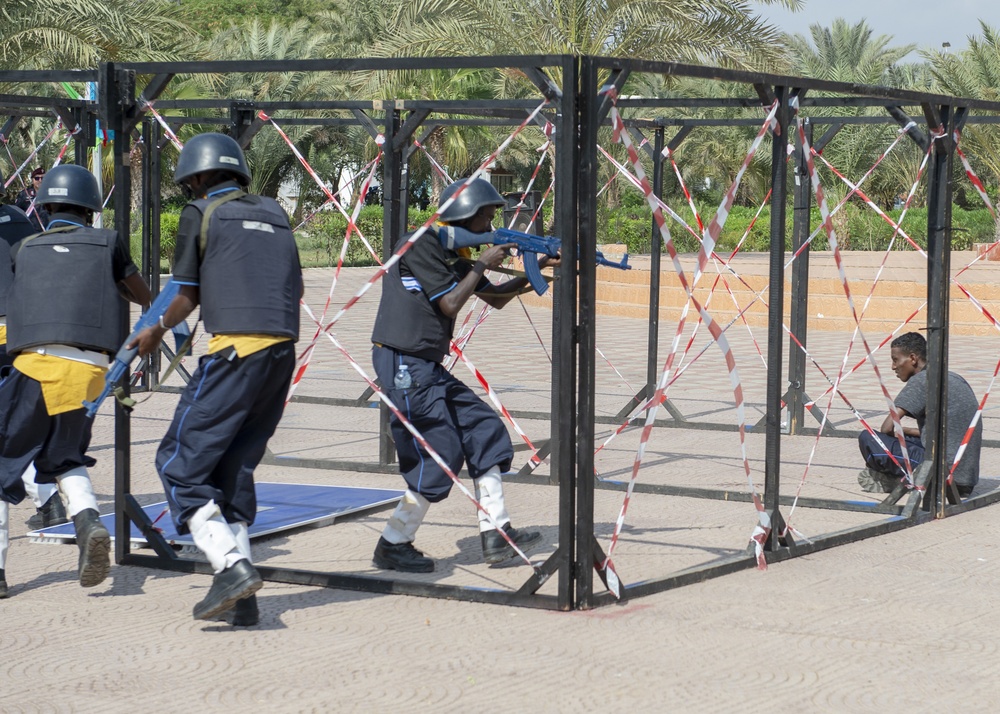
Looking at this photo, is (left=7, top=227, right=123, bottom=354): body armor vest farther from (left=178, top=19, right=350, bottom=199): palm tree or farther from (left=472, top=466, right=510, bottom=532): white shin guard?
(left=178, top=19, right=350, bottom=199): palm tree

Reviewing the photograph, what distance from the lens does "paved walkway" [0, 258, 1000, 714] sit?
418cm

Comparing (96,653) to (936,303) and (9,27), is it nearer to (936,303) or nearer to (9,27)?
(936,303)

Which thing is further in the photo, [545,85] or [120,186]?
[120,186]

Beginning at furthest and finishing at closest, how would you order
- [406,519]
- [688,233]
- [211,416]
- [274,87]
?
[274,87] → [688,233] → [406,519] → [211,416]

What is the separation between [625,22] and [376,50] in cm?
422

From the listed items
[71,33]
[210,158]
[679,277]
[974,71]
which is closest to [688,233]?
[974,71]

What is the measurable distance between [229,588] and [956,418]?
430 cm

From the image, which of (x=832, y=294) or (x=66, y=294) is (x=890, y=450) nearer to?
(x=66, y=294)

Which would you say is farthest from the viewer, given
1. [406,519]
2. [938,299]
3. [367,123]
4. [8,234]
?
[367,123]

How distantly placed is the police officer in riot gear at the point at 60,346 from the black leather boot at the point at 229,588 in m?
0.75

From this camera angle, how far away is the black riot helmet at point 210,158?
5012 mm

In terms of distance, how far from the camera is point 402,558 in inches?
227

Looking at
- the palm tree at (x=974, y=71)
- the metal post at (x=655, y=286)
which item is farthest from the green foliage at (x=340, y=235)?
the metal post at (x=655, y=286)

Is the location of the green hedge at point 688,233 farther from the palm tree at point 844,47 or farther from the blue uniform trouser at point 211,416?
→ the blue uniform trouser at point 211,416
